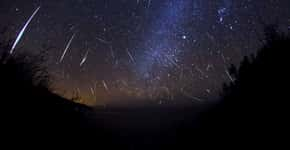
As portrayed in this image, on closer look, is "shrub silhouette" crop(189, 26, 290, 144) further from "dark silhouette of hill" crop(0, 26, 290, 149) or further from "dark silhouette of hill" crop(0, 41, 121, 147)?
"dark silhouette of hill" crop(0, 41, 121, 147)

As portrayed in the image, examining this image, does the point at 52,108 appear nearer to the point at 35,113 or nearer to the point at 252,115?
the point at 35,113

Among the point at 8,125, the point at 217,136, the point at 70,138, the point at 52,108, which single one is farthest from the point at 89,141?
the point at 217,136

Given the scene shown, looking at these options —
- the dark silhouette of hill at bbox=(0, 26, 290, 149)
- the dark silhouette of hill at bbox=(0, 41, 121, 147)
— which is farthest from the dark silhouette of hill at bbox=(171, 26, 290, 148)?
the dark silhouette of hill at bbox=(0, 41, 121, 147)

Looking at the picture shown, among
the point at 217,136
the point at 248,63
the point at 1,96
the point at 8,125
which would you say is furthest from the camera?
the point at 248,63

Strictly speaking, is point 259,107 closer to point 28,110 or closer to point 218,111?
point 218,111

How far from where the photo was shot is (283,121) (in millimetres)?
6109

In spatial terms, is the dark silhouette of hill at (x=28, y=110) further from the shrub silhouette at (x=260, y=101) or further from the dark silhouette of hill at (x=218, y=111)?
the shrub silhouette at (x=260, y=101)

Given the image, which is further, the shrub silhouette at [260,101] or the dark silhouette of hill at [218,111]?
the shrub silhouette at [260,101]

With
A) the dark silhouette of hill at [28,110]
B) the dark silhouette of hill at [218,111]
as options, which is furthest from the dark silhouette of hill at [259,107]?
the dark silhouette of hill at [28,110]

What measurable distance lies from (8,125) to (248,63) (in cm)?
1004

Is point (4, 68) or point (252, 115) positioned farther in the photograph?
point (252, 115)

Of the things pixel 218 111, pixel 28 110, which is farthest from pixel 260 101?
pixel 28 110

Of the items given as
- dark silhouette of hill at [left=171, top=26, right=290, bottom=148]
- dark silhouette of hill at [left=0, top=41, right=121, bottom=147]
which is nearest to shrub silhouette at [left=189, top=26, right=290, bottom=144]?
dark silhouette of hill at [left=171, top=26, right=290, bottom=148]

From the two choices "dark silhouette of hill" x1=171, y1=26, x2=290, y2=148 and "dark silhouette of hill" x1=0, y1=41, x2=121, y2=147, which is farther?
"dark silhouette of hill" x1=171, y1=26, x2=290, y2=148
